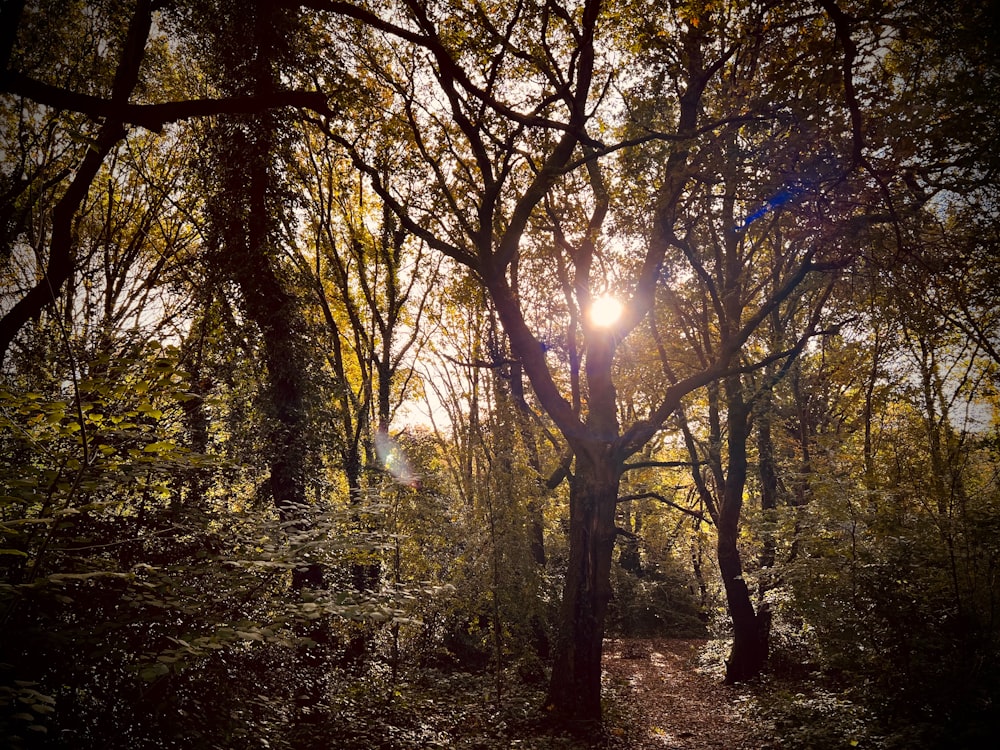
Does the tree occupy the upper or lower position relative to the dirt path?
upper

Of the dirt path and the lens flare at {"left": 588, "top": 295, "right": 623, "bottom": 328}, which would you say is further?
the lens flare at {"left": 588, "top": 295, "right": 623, "bottom": 328}

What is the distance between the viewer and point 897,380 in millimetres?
9367

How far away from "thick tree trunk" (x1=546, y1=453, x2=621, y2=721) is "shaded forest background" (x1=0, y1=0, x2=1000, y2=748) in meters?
0.04

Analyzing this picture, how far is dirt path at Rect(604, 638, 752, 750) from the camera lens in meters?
7.79

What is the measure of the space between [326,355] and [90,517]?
627 cm

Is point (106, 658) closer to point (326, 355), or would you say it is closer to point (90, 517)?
point (90, 517)

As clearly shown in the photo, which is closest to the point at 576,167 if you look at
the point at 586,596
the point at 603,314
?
the point at 603,314

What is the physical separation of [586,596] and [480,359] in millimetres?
7677

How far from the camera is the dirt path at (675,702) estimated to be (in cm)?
779

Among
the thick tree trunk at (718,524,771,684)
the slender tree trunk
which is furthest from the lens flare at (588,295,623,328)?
the thick tree trunk at (718,524,771,684)

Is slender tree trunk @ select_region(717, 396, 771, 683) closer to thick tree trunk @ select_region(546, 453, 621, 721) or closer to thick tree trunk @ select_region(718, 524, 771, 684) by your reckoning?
thick tree trunk @ select_region(718, 524, 771, 684)

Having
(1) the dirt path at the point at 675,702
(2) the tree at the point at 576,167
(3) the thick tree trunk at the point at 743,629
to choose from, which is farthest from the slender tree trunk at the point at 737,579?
(2) the tree at the point at 576,167

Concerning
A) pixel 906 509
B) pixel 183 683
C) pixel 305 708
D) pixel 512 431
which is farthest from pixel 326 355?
pixel 906 509

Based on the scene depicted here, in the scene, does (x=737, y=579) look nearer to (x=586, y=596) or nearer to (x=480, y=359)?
(x=586, y=596)
